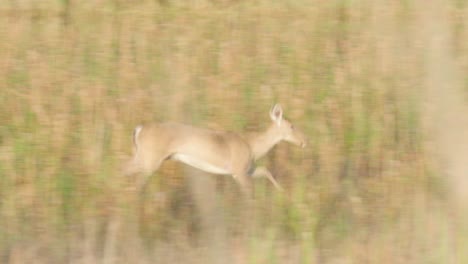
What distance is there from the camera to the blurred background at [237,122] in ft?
20.9

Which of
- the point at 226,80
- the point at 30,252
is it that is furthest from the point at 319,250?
the point at 226,80

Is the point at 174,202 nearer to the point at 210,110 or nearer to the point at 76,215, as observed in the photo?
the point at 76,215

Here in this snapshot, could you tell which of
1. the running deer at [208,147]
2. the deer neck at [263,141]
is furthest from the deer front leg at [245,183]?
the deer neck at [263,141]

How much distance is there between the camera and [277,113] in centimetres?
948

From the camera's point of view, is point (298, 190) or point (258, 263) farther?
point (298, 190)

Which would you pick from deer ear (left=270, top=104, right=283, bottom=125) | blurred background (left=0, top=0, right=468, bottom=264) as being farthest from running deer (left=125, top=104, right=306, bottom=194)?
blurred background (left=0, top=0, right=468, bottom=264)

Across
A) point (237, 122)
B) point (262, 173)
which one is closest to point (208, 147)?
point (262, 173)

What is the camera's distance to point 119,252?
645 cm

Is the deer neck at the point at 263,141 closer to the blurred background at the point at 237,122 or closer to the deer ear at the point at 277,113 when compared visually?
the deer ear at the point at 277,113

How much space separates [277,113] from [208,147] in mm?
665

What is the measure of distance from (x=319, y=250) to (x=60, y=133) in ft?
8.98

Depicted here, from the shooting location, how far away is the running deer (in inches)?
351

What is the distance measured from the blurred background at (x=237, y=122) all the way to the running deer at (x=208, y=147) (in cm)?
12

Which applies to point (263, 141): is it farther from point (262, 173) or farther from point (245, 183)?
point (245, 183)
